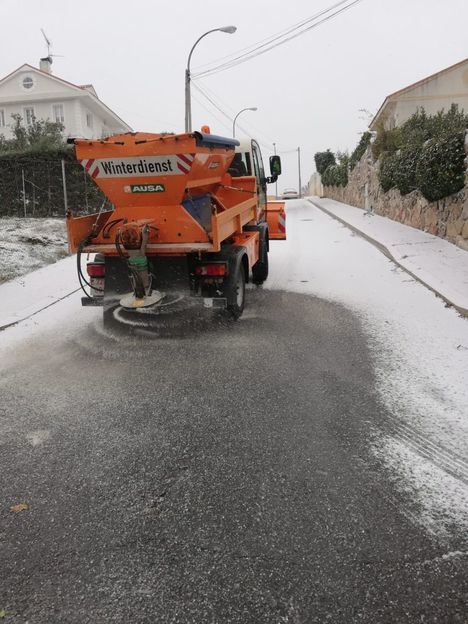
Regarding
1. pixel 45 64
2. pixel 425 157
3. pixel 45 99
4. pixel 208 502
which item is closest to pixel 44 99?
pixel 45 99

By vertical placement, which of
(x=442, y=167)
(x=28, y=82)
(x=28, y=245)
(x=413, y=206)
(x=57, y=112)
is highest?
(x=28, y=82)

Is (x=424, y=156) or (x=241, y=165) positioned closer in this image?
(x=241, y=165)

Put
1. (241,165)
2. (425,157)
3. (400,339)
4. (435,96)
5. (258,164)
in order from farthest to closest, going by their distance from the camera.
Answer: (435,96) < (425,157) < (258,164) < (241,165) < (400,339)

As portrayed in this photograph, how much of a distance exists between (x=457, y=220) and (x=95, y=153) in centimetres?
763

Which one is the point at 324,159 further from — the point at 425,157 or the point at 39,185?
the point at 425,157

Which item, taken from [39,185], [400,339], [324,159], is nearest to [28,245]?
[39,185]

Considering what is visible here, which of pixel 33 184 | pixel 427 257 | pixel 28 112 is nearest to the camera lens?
pixel 427 257

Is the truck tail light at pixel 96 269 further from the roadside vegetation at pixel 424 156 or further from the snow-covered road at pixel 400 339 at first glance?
the roadside vegetation at pixel 424 156

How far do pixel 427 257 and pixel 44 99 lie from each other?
32.4 meters

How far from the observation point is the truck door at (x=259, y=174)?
28.3 ft

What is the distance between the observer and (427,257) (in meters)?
9.45

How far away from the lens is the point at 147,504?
282 centimetres

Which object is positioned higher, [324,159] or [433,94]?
[433,94]

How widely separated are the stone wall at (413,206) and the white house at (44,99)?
20284 millimetres
